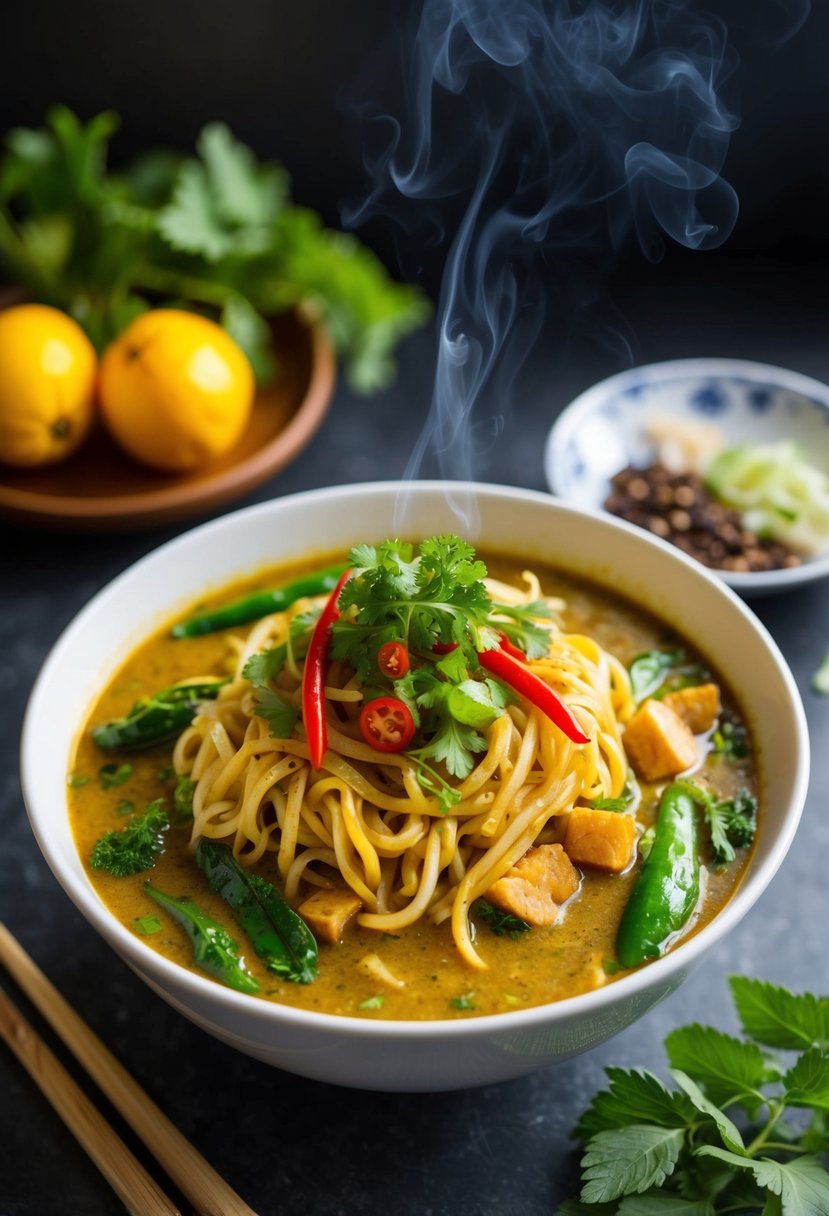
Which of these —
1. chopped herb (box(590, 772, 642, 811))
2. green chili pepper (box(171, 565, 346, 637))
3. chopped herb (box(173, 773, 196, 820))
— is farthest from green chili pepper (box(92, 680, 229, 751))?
chopped herb (box(590, 772, 642, 811))

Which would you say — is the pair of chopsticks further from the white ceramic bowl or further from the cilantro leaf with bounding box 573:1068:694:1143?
the cilantro leaf with bounding box 573:1068:694:1143

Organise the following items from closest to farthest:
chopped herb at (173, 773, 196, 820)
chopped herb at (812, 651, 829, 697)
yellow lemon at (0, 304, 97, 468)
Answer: chopped herb at (173, 773, 196, 820), chopped herb at (812, 651, 829, 697), yellow lemon at (0, 304, 97, 468)

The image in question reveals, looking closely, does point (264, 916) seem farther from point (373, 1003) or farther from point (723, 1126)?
point (723, 1126)

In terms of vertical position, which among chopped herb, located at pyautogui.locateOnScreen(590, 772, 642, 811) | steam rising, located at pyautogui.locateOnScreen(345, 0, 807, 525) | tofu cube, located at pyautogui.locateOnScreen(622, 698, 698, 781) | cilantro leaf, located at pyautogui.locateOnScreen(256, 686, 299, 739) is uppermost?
steam rising, located at pyautogui.locateOnScreen(345, 0, 807, 525)

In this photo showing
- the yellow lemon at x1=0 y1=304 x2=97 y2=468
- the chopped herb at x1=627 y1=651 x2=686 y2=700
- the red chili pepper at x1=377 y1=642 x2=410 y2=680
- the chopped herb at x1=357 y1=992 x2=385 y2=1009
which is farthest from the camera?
the yellow lemon at x1=0 y1=304 x2=97 y2=468

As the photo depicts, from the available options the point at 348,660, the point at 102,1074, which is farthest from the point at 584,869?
the point at 102,1074

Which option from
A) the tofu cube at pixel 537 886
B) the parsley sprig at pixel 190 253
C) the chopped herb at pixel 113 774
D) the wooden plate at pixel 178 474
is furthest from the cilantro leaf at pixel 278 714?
the parsley sprig at pixel 190 253
